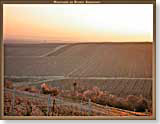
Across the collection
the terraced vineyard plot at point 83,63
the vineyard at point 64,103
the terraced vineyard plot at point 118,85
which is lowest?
the vineyard at point 64,103

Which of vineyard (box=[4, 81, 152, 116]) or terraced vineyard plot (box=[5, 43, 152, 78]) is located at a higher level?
terraced vineyard plot (box=[5, 43, 152, 78])

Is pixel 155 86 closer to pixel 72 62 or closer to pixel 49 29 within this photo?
pixel 72 62

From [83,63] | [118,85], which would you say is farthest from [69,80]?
[118,85]

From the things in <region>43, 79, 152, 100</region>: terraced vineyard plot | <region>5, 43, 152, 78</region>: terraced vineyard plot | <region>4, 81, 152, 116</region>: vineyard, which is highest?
<region>5, 43, 152, 78</region>: terraced vineyard plot

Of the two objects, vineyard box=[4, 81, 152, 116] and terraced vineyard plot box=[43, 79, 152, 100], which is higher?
terraced vineyard plot box=[43, 79, 152, 100]

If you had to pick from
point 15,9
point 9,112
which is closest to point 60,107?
point 9,112

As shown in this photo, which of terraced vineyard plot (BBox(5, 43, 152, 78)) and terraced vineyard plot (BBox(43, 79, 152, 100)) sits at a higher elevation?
terraced vineyard plot (BBox(5, 43, 152, 78))

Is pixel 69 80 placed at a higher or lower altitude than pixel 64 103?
higher

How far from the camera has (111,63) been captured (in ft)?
6.48

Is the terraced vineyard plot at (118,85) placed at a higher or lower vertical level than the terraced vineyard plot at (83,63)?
lower

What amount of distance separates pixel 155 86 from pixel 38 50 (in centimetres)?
58

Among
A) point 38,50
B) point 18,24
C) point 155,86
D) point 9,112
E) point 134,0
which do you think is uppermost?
point 134,0

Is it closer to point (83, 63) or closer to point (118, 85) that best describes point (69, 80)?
point (83, 63)

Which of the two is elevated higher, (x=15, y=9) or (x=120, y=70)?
(x=15, y=9)
